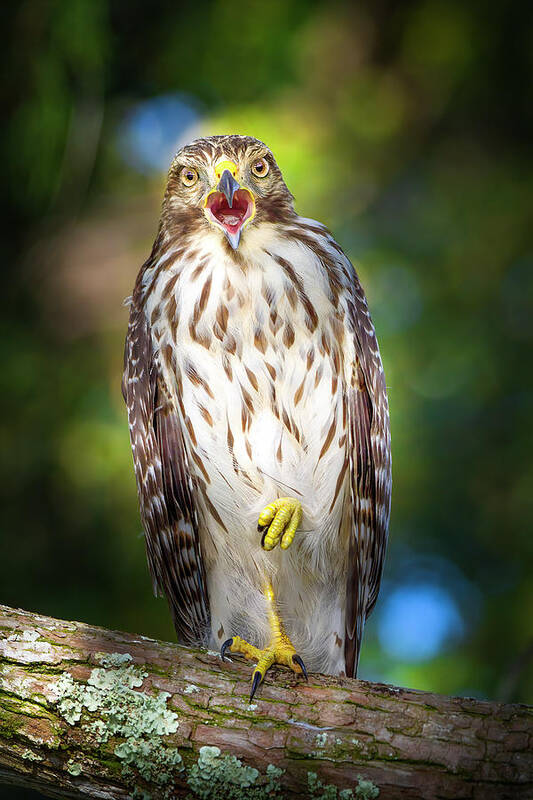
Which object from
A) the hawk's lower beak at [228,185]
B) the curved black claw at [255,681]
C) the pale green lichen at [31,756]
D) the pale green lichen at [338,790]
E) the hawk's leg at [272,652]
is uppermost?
the hawk's lower beak at [228,185]

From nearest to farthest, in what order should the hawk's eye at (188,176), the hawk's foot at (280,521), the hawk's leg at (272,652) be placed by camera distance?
the hawk's leg at (272,652) < the hawk's foot at (280,521) < the hawk's eye at (188,176)

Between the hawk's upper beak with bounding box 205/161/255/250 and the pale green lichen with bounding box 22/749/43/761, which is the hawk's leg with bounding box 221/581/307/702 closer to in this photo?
the pale green lichen with bounding box 22/749/43/761

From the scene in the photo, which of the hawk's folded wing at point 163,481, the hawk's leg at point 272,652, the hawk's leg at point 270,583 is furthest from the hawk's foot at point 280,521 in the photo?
the hawk's folded wing at point 163,481

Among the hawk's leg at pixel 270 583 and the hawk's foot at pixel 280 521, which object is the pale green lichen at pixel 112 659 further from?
the hawk's foot at pixel 280 521

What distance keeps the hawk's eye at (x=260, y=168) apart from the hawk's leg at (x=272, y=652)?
1.59 m

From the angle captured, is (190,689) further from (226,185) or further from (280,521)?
(226,185)

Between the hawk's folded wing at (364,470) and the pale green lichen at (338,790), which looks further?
the hawk's folded wing at (364,470)

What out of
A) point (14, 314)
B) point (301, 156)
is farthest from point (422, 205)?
point (14, 314)

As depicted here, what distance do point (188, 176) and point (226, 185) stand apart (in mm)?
299

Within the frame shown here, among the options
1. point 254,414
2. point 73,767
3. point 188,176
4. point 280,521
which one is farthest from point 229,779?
point 188,176

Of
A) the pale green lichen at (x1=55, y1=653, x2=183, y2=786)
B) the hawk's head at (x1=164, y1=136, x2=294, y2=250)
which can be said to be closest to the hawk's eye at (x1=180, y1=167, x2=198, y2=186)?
the hawk's head at (x1=164, y1=136, x2=294, y2=250)


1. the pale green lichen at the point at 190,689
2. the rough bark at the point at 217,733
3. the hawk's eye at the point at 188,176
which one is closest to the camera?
the rough bark at the point at 217,733

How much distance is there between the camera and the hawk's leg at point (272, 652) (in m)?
2.77

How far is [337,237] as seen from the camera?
593cm
